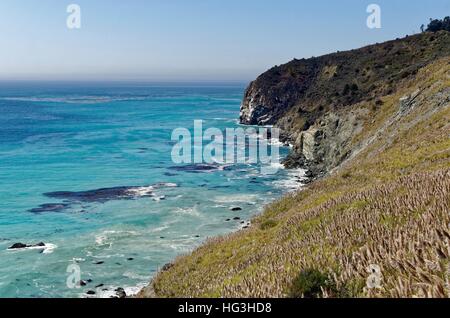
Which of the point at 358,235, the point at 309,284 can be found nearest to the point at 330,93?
the point at 358,235

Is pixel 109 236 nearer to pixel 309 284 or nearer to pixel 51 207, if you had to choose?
pixel 51 207

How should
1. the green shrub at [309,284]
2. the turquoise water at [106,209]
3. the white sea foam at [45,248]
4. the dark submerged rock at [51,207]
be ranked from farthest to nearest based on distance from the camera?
the dark submerged rock at [51,207], the white sea foam at [45,248], the turquoise water at [106,209], the green shrub at [309,284]

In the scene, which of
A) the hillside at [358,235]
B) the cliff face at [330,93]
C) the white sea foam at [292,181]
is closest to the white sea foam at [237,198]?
the white sea foam at [292,181]

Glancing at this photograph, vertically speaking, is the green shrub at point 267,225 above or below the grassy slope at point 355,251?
below

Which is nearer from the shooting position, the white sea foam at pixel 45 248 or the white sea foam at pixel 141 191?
the white sea foam at pixel 45 248

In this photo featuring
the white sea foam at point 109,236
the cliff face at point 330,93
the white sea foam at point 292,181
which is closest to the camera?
the white sea foam at point 109,236

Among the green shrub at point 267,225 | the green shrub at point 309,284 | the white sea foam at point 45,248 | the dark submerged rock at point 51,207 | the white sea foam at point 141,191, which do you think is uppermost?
the green shrub at point 309,284

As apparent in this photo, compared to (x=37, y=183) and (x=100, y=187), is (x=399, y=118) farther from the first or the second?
(x=37, y=183)

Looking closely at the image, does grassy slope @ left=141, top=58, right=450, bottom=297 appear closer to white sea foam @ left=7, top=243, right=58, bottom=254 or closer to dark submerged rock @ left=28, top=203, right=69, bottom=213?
white sea foam @ left=7, top=243, right=58, bottom=254

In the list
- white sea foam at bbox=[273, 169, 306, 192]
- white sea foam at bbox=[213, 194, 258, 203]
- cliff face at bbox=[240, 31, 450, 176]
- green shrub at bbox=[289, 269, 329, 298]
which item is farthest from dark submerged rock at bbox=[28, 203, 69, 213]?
green shrub at bbox=[289, 269, 329, 298]

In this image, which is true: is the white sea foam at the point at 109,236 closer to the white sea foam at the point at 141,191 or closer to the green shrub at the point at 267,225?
the white sea foam at the point at 141,191
